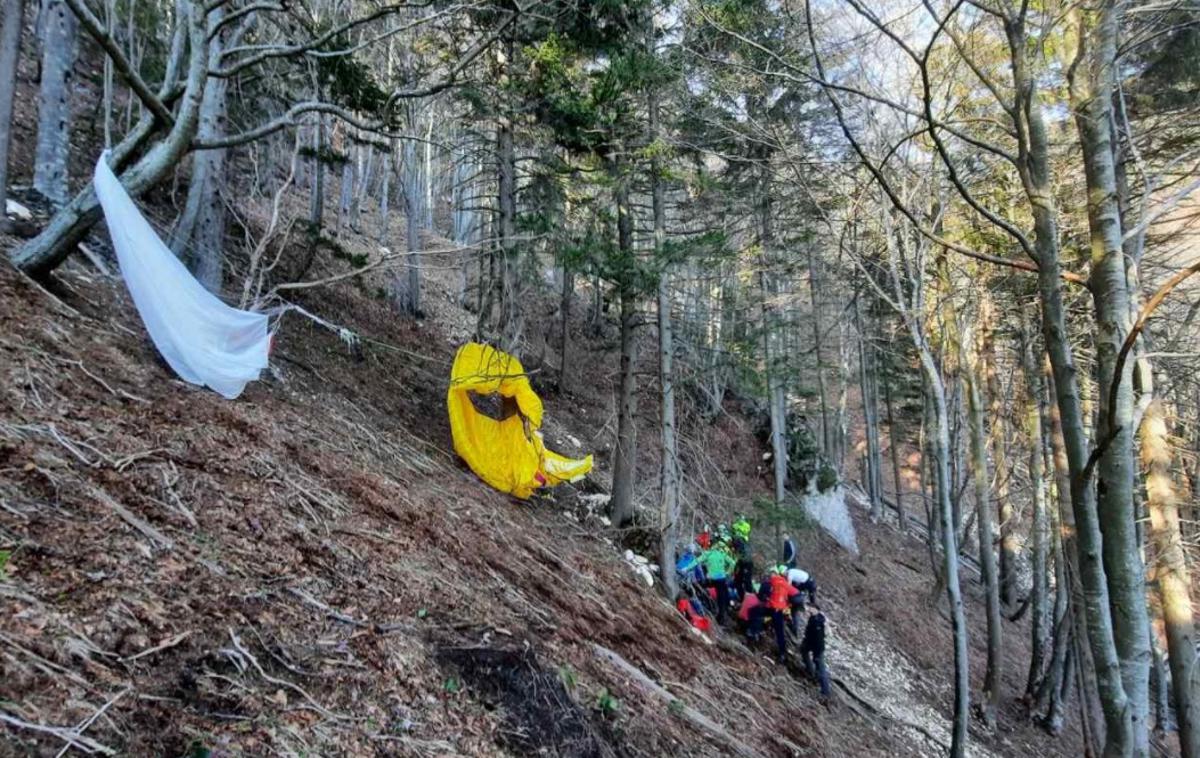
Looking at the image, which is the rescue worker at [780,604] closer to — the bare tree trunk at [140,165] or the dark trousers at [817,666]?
the dark trousers at [817,666]

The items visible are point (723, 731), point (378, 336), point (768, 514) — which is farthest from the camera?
point (378, 336)

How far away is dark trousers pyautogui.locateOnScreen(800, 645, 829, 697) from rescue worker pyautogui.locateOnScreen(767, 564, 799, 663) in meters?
0.27

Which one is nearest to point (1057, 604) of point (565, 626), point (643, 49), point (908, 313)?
point (908, 313)

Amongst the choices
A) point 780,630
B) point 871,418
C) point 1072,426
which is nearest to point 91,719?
point 1072,426


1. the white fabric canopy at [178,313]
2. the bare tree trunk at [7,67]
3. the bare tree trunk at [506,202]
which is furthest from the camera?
the bare tree trunk at [506,202]

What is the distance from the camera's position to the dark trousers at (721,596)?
8742 mm

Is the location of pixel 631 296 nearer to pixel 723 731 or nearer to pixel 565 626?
pixel 565 626

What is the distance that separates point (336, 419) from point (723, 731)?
15.9 feet

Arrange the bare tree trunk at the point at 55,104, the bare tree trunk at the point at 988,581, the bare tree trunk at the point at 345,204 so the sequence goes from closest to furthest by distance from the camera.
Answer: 1. the bare tree trunk at the point at 55,104
2. the bare tree trunk at the point at 988,581
3. the bare tree trunk at the point at 345,204

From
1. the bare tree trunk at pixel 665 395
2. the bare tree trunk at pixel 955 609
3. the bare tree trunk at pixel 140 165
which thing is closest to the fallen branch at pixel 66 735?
the bare tree trunk at pixel 140 165

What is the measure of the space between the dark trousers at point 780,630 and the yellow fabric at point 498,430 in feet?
11.0

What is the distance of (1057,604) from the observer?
1101 centimetres

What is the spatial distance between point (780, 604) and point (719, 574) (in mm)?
895

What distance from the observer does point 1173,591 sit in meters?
5.50
